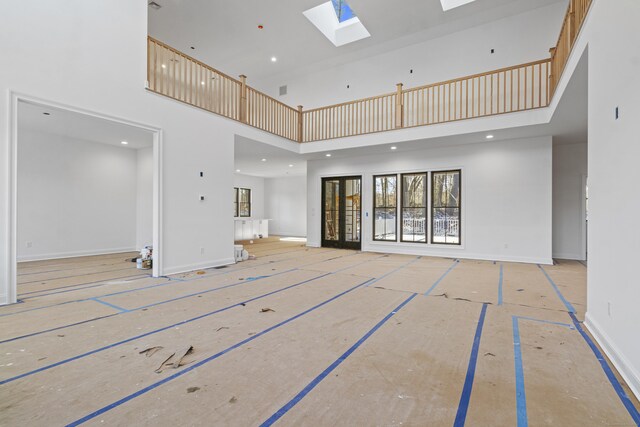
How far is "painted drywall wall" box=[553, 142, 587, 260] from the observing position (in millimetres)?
7547

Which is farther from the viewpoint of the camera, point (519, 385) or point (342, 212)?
point (342, 212)

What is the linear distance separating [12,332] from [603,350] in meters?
5.51

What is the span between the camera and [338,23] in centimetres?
905

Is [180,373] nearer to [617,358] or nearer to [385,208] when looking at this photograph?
[617,358]

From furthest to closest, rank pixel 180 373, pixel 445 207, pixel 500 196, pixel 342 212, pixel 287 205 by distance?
pixel 287 205, pixel 342 212, pixel 445 207, pixel 500 196, pixel 180 373

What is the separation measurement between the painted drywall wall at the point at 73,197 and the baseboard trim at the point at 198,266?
399 centimetres

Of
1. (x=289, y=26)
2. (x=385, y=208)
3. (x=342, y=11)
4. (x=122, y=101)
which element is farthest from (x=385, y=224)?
(x=122, y=101)

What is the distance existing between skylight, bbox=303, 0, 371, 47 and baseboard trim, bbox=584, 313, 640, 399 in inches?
342

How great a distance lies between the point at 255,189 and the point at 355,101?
28.3 ft

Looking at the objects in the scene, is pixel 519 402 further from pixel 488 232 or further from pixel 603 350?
pixel 488 232

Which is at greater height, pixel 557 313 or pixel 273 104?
pixel 273 104

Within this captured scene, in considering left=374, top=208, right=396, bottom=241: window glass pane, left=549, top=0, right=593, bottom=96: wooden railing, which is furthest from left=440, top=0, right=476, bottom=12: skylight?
left=374, top=208, right=396, bottom=241: window glass pane

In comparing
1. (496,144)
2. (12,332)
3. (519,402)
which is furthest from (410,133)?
(12,332)

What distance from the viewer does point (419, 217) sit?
849cm
